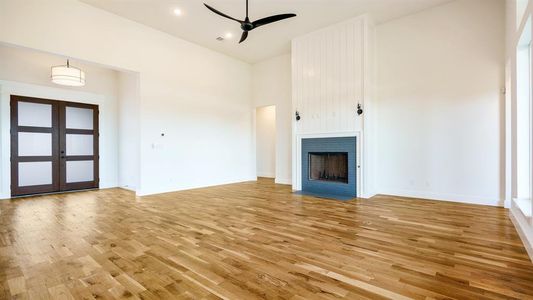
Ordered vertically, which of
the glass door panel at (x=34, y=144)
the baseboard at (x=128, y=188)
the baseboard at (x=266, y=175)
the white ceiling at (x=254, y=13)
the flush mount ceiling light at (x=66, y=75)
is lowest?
the baseboard at (x=128, y=188)

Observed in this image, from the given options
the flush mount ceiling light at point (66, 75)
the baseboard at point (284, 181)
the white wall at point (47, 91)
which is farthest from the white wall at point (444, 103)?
the white wall at point (47, 91)

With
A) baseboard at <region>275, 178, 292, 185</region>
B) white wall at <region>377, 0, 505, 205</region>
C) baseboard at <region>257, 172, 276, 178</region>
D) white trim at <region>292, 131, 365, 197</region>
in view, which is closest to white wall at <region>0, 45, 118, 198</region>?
baseboard at <region>257, 172, 276, 178</region>

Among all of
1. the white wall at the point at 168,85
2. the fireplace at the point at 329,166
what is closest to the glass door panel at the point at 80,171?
the white wall at the point at 168,85

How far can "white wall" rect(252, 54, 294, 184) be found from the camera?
24.5 ft

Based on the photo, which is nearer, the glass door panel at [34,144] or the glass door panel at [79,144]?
the glass door panel at [34,144]

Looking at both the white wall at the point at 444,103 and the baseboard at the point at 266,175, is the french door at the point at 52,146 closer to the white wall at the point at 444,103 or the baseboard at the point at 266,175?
the baseboard at the point at 266,175

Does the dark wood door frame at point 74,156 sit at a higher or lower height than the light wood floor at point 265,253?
higher

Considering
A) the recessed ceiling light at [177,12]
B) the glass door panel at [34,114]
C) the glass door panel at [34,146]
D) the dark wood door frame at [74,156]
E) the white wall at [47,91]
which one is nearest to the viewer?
the recessed ceiling light at [177,12]

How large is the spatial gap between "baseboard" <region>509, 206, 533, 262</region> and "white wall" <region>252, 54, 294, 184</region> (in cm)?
490

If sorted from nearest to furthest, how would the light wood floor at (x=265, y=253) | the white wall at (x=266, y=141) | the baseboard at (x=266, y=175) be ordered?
1. the light wood floor at (x=265, y=253)
2. the baseboard at (x=266, y=175)
3. the white wall at (x=266, y=141)

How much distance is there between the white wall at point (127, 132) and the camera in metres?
6.74

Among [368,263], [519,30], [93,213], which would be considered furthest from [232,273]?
[519,30]

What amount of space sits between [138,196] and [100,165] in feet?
8.43

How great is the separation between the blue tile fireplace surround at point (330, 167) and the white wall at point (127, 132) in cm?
468
